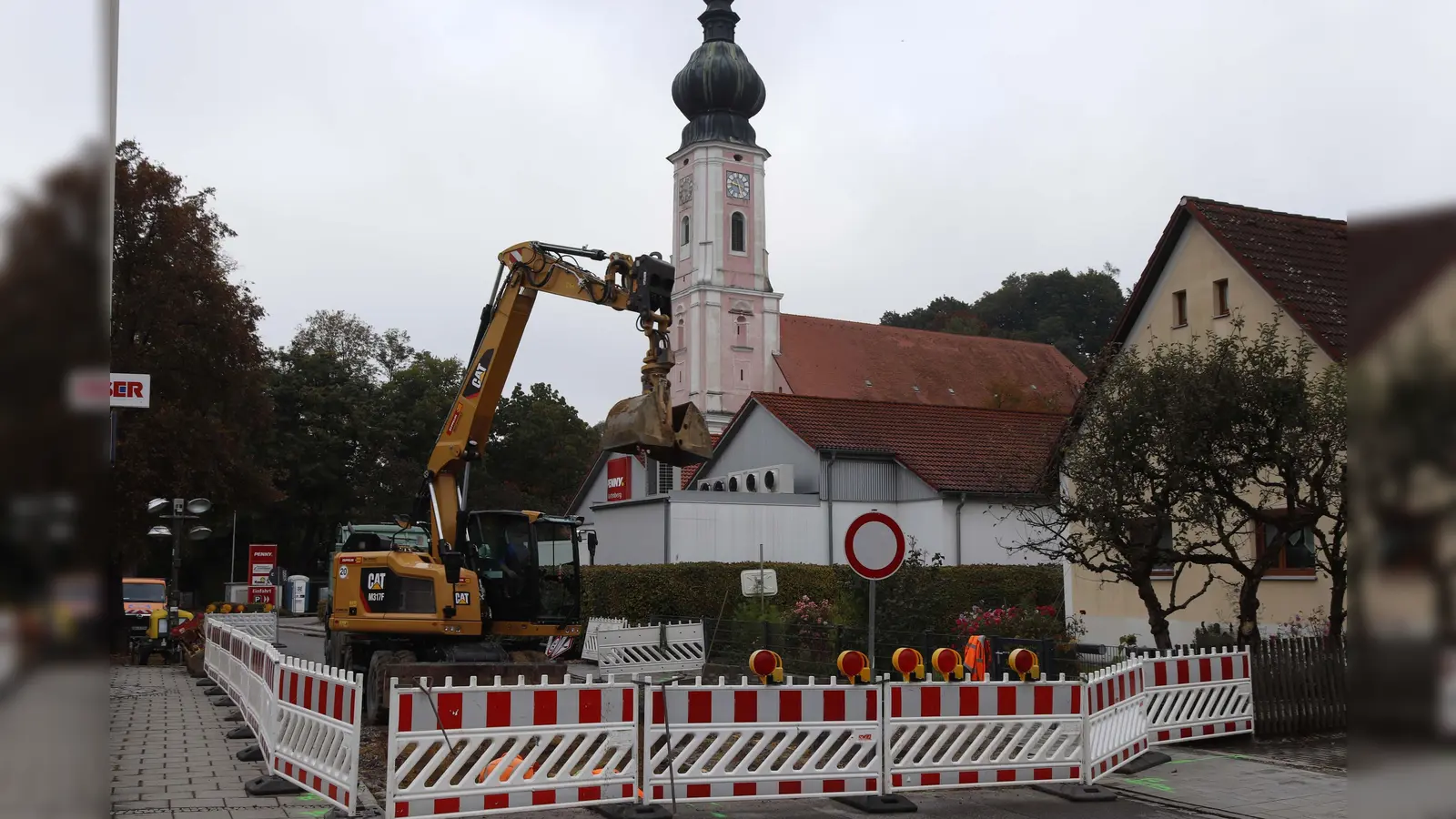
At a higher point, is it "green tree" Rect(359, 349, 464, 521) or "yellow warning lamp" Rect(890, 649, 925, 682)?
"green tree" Rect(359, 349, 464, 521)

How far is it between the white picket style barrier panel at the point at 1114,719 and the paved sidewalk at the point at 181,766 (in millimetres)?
6846

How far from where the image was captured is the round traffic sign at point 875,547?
11789mm

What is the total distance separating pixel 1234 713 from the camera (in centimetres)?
1488

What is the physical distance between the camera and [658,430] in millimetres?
15938

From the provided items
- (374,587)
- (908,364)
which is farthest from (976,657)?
(908,364)

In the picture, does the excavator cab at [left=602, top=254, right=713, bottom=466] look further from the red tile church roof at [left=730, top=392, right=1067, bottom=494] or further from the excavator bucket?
the red tile church roof at [left=730, top=392, right=1067, bottom=494]

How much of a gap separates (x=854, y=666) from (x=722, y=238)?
71.7 metres

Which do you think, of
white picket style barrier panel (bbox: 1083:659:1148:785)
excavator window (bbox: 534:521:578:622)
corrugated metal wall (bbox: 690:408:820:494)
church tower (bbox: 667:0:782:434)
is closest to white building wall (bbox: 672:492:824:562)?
corrugated metal wall (bbox: 690:408:820:494)

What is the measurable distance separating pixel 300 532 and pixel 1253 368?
2340 inches

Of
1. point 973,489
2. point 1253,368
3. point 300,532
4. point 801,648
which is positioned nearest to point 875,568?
point 1253,368

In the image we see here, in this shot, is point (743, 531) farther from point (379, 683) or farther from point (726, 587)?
point (379, 683)

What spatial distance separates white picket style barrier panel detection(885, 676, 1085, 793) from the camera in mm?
11188

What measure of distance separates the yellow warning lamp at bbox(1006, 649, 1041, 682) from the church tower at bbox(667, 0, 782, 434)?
6727 cm

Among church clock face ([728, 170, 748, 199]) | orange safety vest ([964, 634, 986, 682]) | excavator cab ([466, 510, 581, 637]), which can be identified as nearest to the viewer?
orange safety vest ([964, 634, 986, 682])
